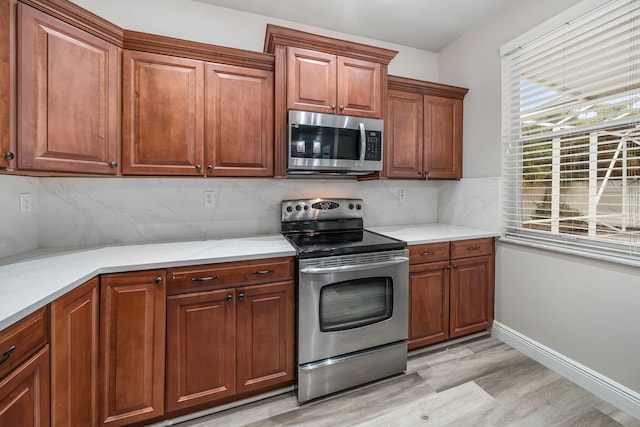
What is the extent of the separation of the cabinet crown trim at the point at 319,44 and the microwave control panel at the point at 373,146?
57 centimetres

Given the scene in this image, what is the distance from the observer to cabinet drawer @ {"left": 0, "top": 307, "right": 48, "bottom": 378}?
86cm

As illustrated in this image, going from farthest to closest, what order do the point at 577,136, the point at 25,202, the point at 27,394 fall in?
1. the point at 577,136
2. the point at 25,202
3. the point at 27,394

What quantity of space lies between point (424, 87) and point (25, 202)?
3.00 meters

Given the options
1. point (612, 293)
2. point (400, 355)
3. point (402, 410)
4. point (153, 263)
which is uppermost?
point (153, 263)

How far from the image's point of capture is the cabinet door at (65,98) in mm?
1299

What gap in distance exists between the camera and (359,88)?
7.05 ft

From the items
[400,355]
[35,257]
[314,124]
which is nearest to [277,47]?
[314,124]

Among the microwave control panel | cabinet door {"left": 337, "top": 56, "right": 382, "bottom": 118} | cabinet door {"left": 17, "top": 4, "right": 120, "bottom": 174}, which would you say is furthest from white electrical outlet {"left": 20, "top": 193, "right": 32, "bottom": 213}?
the microwave control panel

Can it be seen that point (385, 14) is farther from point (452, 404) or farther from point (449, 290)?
point (452, 404)

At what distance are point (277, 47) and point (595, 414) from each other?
2972 millimetres

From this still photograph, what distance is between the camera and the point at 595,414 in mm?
1623

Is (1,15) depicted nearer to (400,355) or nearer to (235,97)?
(235,97)

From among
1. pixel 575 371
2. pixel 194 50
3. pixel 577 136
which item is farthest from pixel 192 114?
pixel 575 371

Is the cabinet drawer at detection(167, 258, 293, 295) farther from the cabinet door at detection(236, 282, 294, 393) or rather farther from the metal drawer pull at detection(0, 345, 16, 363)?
the metal drawer pull at detection(0, 345, 16, 363)
